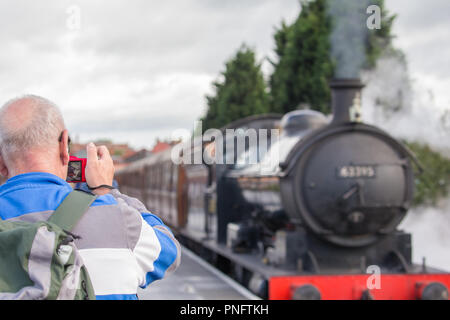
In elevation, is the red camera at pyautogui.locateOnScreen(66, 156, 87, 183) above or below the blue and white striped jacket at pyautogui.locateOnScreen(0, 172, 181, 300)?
above

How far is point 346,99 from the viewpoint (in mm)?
6734

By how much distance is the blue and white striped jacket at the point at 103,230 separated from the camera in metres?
1.65

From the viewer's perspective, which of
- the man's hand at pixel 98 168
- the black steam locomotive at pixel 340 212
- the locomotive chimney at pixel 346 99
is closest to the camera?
the man's hand at pixel 98 168

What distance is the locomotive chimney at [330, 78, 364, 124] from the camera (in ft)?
22.1

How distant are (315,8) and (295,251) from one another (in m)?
16.3

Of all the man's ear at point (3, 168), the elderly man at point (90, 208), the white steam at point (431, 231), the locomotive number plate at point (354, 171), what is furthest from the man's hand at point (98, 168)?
the white steam at point (431, 231)

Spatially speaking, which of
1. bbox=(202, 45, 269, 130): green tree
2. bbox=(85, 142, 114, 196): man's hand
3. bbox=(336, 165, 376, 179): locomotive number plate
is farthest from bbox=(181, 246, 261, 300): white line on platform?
bbox=(202, 45, 269, 130): green tree

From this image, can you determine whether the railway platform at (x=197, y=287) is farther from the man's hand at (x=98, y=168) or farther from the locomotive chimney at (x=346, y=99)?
the man's hand at (x=98, y=168)

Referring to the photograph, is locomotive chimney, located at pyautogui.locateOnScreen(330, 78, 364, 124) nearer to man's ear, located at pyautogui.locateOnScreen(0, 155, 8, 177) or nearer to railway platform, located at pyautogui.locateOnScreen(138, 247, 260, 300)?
railway platform, located at pyautogui.locateOnScreen(138, 247, 260, 300)

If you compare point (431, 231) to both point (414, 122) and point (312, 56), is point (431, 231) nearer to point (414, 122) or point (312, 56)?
point (414, 122)

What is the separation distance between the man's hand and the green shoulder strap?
0.22 meters

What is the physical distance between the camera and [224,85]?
33.6 m

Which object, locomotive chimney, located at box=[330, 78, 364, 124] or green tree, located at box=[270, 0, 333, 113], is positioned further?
green tree, located at box=[270, 0, 333, 113]
